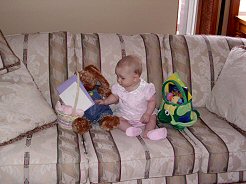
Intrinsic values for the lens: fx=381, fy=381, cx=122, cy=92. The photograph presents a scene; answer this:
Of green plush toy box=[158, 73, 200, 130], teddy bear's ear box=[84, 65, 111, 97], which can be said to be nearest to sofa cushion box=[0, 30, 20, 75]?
teddy bear's ear box=[84, 65, 111, 97]

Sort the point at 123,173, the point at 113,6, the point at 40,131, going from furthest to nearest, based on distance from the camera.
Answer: the point at 113,6
the point at 40,131
the point at 123,173

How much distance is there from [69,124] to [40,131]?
16 centimetres

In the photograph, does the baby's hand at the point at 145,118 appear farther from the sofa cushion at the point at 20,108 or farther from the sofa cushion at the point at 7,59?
the sofa cushion at the point at 7,59

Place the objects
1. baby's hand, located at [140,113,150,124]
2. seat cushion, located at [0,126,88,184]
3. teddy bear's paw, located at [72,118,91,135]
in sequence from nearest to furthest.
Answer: seat cushion, located at [0,126,88,184] < teddy bear's paw, located at [72,118,91,135] < baby's hand, located at [140,113,150,124]

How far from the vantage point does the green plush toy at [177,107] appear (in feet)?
7.11

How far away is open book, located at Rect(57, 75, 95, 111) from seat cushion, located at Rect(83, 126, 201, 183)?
18 centimetres

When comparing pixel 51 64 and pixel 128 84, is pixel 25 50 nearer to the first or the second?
pixel 51 64

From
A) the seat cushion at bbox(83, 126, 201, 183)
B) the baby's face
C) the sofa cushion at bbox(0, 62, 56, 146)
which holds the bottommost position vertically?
the seat cushion at bbox(83, 126, 201, 183)

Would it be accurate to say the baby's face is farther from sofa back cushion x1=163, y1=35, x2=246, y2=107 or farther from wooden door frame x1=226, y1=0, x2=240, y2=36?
wooden door frame x1=226, y1=0, x2=240, y2=36

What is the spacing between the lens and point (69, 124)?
2.10 meters

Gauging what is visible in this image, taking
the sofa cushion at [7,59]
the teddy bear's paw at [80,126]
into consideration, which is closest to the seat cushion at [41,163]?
the teddy bear's paw at [80,126]

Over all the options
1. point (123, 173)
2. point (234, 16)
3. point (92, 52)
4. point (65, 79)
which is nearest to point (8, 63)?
point (65, 79)

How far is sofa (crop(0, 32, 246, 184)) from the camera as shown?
6.05 ft

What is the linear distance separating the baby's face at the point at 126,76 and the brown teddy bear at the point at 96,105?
119mm
